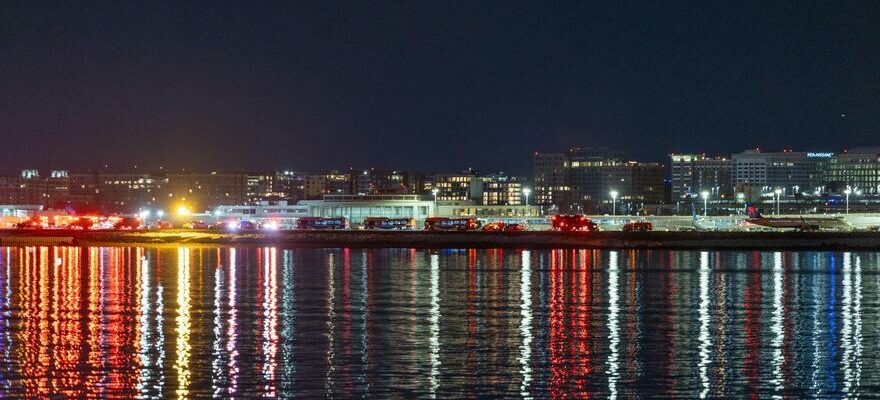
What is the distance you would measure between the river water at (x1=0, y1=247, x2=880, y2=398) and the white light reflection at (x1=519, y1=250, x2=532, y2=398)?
0.09m

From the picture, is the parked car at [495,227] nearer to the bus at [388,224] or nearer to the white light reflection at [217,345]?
the bus at [388,224]

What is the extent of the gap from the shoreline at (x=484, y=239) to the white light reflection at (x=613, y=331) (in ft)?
87.6

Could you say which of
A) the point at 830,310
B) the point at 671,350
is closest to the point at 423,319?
the point at 671,350

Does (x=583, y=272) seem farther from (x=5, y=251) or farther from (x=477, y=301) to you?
(x=5, y=251)

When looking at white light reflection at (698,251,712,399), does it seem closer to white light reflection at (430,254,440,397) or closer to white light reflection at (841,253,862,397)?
white light reflection at (841,253,862,397)

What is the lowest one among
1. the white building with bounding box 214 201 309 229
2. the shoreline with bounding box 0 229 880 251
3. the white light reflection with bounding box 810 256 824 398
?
the white light reflection with bounding box 810 256 824 398

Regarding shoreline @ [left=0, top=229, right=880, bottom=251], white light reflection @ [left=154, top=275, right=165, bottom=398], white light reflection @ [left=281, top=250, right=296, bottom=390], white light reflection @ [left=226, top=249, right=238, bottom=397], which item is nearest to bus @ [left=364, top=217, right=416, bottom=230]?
shoreline @ [left=0, top=229, right=880, bottom=251]

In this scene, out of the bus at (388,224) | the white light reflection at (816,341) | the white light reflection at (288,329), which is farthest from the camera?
the bus at (388,224)

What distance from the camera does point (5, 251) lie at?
236ft

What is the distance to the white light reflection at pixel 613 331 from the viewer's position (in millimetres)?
21859

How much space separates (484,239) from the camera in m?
78.1

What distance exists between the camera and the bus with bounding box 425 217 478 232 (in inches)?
3597

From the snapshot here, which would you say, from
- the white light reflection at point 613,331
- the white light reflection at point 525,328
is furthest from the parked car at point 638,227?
the white light reflection at point 525,328

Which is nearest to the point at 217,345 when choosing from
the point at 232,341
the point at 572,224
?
the point at 232,341
